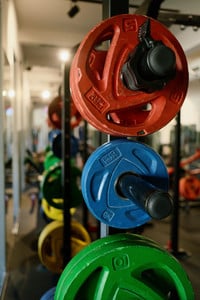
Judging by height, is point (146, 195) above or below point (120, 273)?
above

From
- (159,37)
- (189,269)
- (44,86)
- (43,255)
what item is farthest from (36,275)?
(44,86)

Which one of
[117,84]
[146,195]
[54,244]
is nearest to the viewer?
[146,195]

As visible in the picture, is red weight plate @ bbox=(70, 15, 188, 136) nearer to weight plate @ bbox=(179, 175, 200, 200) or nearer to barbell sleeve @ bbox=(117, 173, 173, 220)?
barbell sleeve @ bbox=(117, 173, 173, 220)

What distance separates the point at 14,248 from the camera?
106 inches

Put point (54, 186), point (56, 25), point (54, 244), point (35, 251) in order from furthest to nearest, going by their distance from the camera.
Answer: point (56, 25) → point (35, 251) → point (54, 186) → point (54, 244)

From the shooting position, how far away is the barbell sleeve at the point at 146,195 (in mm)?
635

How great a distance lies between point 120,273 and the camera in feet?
2.51

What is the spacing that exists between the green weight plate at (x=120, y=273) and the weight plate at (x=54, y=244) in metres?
1.22

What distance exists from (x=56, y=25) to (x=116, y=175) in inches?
128

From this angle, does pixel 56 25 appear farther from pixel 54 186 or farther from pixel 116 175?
pixel 116 175

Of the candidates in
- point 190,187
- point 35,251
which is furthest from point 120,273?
point 190,187

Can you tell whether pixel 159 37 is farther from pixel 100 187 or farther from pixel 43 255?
pixel 43 255

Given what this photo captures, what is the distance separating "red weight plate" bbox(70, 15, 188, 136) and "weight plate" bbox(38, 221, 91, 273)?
54.6 inches

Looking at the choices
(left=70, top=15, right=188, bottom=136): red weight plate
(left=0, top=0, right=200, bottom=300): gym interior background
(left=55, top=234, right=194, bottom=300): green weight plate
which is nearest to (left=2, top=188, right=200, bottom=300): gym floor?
(left=0, top=0, right=200, bottom=300): gym interior background
